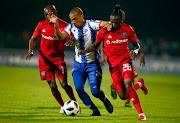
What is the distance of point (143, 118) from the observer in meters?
6.66

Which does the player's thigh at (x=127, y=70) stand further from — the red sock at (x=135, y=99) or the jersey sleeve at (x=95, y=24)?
the jersey sleeve at (x=95, y=24)

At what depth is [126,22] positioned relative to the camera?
30.8 m

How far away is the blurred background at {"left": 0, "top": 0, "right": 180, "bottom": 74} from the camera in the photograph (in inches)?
1007

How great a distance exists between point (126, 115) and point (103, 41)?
1.72 m

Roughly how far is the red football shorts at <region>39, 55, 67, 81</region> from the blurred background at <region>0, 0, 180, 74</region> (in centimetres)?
1592

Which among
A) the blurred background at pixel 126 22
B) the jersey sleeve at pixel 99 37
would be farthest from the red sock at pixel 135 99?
the blurred background at pixel 126 22

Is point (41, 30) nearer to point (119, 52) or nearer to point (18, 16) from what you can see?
point (119, 52)

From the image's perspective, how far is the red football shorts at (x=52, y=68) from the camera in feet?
27.0

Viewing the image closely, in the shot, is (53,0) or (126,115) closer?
(126,115)

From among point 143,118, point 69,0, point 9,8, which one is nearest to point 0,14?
point 9,8

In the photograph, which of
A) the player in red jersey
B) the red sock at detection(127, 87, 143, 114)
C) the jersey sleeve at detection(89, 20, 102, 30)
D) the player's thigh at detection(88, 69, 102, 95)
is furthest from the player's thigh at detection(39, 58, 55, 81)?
the red sock at detection(127, 87, 143, 114)

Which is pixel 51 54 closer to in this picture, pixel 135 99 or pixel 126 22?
pixel 135 99

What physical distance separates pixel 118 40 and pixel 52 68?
1.97 m

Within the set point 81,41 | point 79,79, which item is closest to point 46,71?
point 79,79
